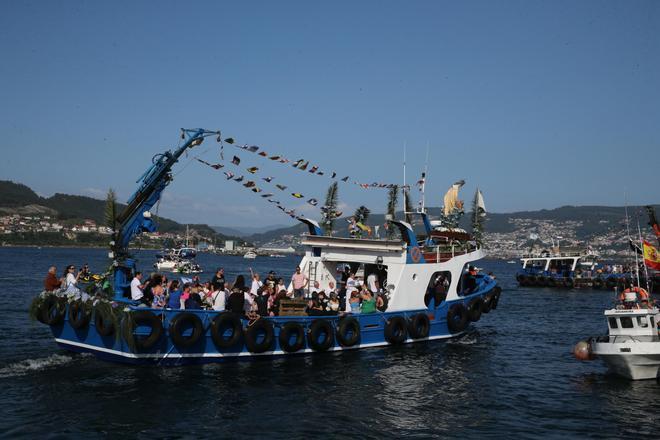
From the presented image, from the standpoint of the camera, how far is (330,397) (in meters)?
13.7

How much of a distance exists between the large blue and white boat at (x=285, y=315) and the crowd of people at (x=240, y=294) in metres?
0.36

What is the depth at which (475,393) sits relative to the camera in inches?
584

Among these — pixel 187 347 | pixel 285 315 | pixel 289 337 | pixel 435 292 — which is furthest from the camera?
pixel 435 292

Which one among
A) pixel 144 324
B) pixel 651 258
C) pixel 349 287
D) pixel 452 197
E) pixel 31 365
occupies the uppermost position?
pixel 452 197

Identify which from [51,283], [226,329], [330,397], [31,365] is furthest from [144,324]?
[330,397]

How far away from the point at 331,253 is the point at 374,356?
4237 millimetres

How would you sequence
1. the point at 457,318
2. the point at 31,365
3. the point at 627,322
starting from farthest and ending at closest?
the point at 457,318 → the point at 627,322 → the point at 31,365

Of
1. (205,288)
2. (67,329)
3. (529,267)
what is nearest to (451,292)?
(205,288)

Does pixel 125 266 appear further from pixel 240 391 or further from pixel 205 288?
pixel 240 391

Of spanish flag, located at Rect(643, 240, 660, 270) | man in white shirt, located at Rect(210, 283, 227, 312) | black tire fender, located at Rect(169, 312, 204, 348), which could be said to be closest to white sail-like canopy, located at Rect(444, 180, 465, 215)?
spanish flag, located at Rect(643, 240, 660, 270)

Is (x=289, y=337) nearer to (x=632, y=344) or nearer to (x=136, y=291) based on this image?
(x=136, y=291)

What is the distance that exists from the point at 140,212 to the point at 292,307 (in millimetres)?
5139

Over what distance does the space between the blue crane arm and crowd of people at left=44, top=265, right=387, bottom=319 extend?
0.43 metres

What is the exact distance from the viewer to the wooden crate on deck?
55.6ft
